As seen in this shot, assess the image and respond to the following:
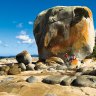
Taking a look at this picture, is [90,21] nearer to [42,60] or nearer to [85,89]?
[42,60]

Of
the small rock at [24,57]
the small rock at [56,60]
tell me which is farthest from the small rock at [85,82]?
the small rock at [24,57]

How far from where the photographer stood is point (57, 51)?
3512 cm

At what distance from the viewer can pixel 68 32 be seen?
34844 millimetres

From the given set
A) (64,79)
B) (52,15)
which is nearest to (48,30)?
(52,15)

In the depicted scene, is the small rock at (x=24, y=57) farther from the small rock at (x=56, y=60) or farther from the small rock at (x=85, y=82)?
the small rock at (x=85, y=82)

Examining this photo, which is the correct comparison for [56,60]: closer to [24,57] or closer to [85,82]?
[24,57]

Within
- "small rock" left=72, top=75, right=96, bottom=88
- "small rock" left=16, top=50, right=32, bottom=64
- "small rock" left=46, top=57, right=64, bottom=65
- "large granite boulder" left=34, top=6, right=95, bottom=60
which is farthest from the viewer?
"large granite boulder" left=34, top=6, right=95, bottom=60

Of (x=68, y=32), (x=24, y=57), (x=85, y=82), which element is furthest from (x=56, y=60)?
(x=85, y=82)

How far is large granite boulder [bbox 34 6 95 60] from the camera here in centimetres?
3469

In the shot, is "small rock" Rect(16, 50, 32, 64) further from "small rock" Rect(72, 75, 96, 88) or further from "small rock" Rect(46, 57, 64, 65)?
"small rock" Rect(72, 75, 96, 88)

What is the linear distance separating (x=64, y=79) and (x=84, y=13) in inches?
730

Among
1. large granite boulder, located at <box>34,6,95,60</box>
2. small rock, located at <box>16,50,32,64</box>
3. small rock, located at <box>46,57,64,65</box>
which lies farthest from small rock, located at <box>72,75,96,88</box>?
large granite boulder, located at <box>34,6,95,60</box>

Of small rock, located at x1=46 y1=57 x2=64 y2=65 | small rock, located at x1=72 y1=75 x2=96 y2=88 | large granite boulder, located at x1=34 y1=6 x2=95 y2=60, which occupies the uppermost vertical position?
large granite boulder, located at x1=34 y1=6 x2=95 y2=60

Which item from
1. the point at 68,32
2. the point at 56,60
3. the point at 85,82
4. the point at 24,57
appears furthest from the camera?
the point at 68,32
